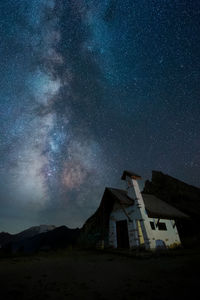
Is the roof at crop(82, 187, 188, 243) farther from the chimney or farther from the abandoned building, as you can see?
the chimney

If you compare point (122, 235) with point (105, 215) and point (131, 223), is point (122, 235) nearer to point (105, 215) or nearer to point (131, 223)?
point (131, 223)

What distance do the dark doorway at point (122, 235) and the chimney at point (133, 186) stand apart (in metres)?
2.78

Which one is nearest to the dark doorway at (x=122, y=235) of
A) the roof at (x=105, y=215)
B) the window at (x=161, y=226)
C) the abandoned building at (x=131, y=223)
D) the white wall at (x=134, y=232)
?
the abandoned building at (x=131, y=223)

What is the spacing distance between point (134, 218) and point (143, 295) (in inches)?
415

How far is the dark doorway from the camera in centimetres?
1385

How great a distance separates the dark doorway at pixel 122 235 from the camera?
1385 centimetres

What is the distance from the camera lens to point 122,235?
46.9ft

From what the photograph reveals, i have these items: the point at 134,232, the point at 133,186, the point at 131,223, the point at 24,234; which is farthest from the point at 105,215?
the point at 24,234

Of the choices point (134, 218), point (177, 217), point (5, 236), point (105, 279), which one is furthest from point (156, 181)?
point (5, 236)

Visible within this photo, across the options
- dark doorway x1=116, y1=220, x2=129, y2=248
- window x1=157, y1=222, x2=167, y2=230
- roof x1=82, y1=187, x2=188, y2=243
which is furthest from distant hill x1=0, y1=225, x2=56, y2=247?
window x1=157, y1=222, x2=167, y2=230

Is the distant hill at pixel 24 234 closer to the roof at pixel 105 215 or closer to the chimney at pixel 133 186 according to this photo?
the roof at pixel 105 215

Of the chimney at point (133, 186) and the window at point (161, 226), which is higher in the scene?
the chimney at point (133, 186)

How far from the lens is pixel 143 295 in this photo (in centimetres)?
331

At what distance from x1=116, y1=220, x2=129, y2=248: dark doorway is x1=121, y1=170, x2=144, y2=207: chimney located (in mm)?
2776
